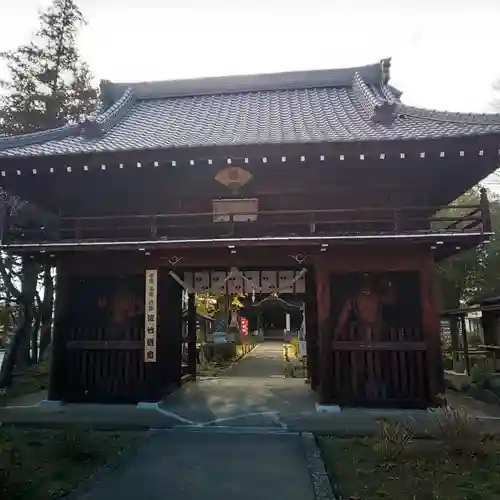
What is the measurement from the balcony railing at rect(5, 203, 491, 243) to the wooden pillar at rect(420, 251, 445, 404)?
1.09 m

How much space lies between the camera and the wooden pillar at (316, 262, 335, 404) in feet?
33.4

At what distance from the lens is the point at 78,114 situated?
62.7 ft

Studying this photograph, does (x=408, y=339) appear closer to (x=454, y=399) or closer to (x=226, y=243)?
(x=454, y=399)

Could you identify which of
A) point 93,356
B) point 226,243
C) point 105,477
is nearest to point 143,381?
point 93,356

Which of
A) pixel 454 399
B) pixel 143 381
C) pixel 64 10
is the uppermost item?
pixel 64 10

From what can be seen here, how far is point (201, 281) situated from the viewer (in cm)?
1248

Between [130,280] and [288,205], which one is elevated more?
[288,205]

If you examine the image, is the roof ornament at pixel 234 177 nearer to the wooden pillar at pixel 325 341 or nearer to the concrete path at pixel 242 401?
the wooden pillar at pixel 325 341

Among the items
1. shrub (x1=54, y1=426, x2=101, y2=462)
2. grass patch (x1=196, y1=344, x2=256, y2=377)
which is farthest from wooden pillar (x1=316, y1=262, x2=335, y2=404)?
grass patch (x1=196, y1=344, x2=256, y2=377)

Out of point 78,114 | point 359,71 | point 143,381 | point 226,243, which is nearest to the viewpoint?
point 226,243

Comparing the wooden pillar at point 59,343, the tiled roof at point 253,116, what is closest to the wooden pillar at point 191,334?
the wooden pillar at point 59,343

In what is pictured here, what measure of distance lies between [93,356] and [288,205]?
657 centimetres

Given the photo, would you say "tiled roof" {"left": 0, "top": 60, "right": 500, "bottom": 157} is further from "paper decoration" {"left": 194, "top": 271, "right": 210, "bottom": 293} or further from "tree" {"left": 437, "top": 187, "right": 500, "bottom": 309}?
"tree" {"left": 437, "top": 187, "right": 500, "bottom": 309}

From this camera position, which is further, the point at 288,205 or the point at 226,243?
the point at 288,205
